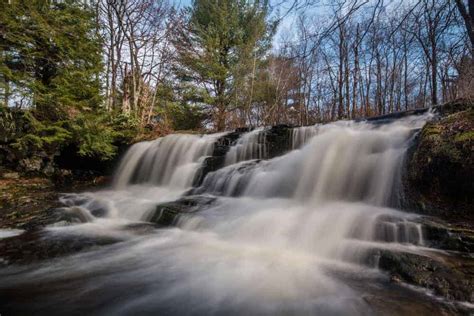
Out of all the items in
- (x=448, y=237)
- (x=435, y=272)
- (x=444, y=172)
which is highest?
(x=444, y=172)

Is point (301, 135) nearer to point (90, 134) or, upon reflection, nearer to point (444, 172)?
point (444, 172)

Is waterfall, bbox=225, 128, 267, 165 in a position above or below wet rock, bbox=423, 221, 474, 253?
above

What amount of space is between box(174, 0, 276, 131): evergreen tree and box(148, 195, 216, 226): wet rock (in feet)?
29.6

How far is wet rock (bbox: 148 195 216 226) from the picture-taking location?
5.37 metres

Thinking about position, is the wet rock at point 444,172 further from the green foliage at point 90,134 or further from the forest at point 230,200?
the green foliage at point 90,134

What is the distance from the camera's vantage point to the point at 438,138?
439 cm

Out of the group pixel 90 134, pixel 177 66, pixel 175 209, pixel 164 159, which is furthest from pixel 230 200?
pixel 177 66

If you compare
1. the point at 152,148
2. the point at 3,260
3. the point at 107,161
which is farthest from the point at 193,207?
the point at 107,161

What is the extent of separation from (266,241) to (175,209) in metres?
2.18

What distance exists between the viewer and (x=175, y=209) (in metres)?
5.61

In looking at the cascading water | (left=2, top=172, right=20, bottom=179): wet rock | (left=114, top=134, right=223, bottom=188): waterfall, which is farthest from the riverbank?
(left=114, top=134, right=223, bottom=188): waterfall

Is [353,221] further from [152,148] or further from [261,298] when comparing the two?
[152,148]

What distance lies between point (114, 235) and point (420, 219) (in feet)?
15.6

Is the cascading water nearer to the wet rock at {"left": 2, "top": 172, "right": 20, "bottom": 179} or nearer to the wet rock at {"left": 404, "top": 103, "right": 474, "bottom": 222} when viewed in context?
the wet rock at {"left": 404, "top": 103, "right": 474, "bottom": 222}
